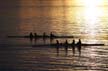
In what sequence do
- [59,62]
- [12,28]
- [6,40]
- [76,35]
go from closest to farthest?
[59,62] → [6,40] → [76,35] → [12,28]

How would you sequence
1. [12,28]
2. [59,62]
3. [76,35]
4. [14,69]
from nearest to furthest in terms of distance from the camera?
[14,69] → [59,62] → [76,35] → [12,28]

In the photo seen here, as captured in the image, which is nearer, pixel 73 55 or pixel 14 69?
pixel 14 69

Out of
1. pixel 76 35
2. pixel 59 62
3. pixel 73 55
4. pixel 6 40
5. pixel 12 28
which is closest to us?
pixel 59 62

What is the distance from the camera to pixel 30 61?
55.1 metres

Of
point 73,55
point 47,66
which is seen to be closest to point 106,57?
point 73,55

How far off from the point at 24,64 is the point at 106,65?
926 cm

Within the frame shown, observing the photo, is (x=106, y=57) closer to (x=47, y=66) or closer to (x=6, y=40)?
(x=47, y=66)

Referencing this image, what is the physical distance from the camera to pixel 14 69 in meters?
50.3

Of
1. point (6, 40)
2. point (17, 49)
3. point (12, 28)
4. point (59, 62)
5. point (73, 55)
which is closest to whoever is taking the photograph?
point (59, 62)

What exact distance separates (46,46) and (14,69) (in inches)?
668

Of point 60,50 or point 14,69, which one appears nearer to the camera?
point 14,69

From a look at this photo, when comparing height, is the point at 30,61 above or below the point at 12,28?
above

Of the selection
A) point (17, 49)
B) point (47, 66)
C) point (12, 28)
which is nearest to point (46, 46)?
point (17, 49)

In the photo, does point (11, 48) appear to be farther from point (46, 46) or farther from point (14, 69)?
point (14, 69)
